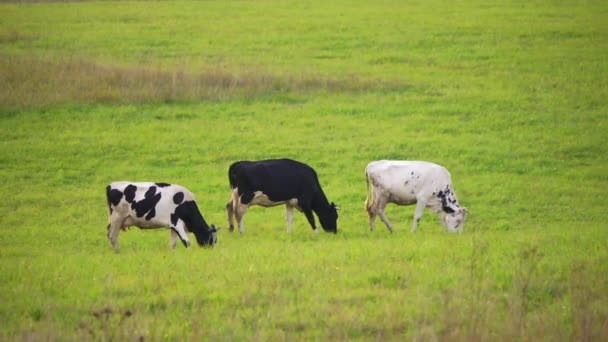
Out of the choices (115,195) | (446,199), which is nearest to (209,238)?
(115,195)

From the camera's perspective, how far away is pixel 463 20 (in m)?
47.9

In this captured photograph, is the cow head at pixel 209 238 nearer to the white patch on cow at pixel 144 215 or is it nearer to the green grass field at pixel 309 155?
the white patch on cow at pixel 144 215

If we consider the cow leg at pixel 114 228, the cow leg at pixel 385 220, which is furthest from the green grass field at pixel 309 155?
the cow leg at pixel 114 228

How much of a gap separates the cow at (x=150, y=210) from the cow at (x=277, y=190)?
2.11 meters

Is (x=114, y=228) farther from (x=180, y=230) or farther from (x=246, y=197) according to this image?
(x=246, y=197)

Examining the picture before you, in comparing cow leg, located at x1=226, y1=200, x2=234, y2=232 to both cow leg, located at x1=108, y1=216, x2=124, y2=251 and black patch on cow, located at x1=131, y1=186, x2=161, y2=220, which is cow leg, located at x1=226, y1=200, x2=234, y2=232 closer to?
black patch on cow, located at x1=131, y1=186, x2=161, y2=220

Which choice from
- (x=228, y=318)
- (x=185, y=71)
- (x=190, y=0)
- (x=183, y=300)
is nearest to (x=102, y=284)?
(x=183, y=300)

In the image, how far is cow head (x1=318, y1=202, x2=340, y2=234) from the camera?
1891 centimetres

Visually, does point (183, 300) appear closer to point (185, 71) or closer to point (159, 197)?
point (159, 197)

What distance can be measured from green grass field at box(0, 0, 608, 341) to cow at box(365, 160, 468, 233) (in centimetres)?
68

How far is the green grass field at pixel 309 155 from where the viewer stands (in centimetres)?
1017

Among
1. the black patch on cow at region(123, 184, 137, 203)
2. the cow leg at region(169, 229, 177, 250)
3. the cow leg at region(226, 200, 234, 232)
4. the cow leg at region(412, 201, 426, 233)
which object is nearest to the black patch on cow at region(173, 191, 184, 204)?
the cow leg at region(169, 229, 177, 250)

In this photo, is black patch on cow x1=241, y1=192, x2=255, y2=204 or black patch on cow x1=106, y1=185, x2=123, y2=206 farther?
black patch on cow x1=241, y1=192, x2=255, y2=204

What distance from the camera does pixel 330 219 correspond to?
62.1 feet
